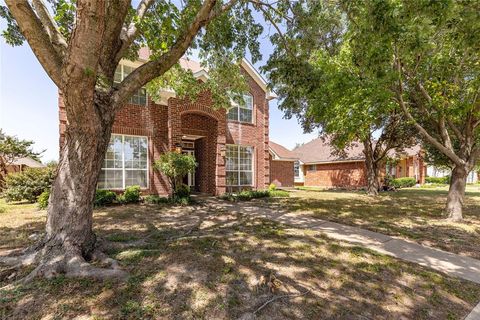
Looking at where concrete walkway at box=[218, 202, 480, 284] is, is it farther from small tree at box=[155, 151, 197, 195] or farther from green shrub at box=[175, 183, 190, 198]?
green shrub at box=[175, 183, 190, 198]

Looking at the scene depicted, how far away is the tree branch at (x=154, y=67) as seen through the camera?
12.7 feet

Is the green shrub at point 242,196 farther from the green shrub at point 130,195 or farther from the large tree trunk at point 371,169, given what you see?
the large tree trunk at point 371,169

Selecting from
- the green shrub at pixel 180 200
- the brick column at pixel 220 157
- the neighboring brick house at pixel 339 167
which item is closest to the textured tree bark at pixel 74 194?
the green shrub at pixel 180 200

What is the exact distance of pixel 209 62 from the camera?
821 centimetres

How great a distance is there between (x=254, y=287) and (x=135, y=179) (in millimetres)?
9270

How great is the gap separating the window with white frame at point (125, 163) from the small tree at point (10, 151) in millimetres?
9026

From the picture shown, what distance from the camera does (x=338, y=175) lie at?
24.2m

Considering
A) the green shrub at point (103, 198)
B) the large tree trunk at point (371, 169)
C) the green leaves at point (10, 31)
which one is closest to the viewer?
the green leaves at point (10, 31)

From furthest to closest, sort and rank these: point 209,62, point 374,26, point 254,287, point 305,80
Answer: point 209,62 → point 305,80 → point 374,26 → point 254,287

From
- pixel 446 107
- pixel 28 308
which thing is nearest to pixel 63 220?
pixel 28 308

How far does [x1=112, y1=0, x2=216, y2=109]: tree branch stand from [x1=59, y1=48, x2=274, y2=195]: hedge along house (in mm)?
5195

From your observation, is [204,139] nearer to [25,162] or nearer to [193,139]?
[193,139]

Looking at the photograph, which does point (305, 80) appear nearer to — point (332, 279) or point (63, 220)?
point (332, 279)

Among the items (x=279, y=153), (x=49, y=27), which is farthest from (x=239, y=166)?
(x=49, y=27)
